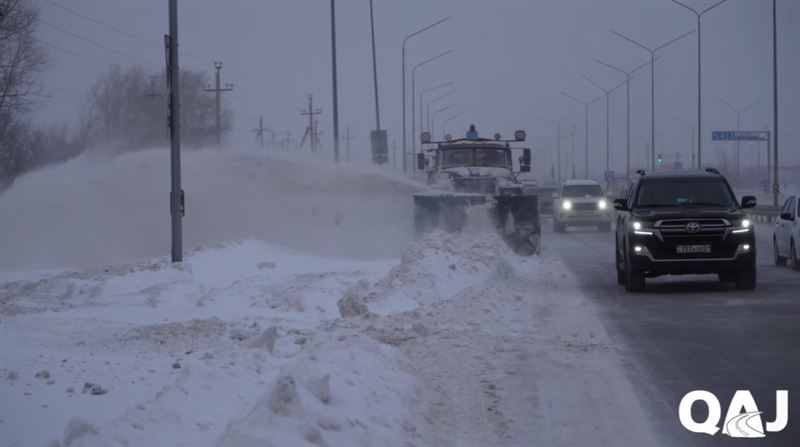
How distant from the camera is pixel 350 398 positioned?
323 inches

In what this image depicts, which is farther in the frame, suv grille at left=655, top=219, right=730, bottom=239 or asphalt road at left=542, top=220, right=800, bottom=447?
suv grille at left=655, top=219, right=730, bottom=239

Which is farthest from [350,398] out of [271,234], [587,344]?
[271,234]

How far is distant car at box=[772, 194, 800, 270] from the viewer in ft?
75.0

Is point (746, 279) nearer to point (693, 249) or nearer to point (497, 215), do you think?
point (693, 249)

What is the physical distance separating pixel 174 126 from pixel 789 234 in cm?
1308

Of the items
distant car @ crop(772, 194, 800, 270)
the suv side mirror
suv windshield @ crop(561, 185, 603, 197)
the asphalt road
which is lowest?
the asphalt road

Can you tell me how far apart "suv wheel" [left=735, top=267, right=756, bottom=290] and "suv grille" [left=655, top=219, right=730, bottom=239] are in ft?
2.82

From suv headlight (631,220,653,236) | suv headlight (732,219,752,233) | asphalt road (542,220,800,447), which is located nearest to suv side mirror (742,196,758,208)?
suv headlight (732,219,752,233)

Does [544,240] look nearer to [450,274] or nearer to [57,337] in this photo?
[450,274]

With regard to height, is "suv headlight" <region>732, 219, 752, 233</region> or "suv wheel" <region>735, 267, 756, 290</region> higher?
"suv headlight" <region>732, 219, 752, 233</region>

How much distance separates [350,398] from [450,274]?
10.5 metres

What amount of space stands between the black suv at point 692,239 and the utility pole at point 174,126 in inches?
299

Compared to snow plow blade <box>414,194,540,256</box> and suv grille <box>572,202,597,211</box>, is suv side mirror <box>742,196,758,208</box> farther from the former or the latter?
suv grille <box>572,202,597,211</box>

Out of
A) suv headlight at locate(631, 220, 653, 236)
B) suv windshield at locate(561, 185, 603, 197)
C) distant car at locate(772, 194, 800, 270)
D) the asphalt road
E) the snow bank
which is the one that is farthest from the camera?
suv windshield at locate(561, 185, 603, 197)
